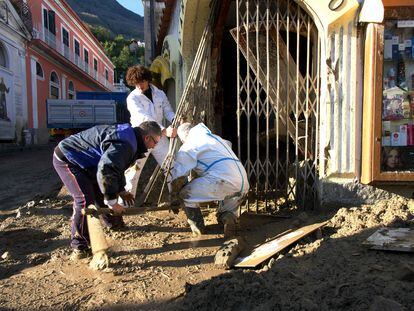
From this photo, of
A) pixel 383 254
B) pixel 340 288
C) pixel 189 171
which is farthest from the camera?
pixel 189 171

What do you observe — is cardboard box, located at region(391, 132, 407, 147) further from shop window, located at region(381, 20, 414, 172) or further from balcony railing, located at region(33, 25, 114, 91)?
balcony railing, located at region(33, 25, 114, 91)

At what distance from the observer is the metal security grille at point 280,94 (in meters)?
4.91

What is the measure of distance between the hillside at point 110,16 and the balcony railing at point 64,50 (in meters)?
30.9

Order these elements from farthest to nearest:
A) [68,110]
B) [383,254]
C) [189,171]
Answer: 1. [68,110]
2. [189,171]
3. [383,254]

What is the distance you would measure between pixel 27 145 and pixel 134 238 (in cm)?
1886

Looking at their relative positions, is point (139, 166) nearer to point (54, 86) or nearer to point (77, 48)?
point (54, 86)

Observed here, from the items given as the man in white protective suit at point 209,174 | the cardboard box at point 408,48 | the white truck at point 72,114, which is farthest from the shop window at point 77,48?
the cardboard box at point 408,48

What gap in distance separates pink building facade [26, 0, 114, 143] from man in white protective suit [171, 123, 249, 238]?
2026cm

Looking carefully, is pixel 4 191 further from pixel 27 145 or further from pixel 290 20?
pixel 27 145

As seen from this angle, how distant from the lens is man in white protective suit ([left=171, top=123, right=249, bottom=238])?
4.18 m

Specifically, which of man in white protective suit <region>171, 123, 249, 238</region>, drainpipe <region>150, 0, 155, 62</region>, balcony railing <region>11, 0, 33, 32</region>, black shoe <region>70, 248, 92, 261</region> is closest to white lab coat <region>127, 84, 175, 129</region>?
man in white protective suit <region>171, 123, 249, 238</region>

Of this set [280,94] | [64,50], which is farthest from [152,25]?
[64,50]

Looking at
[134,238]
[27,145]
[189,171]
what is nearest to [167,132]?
[189,171]

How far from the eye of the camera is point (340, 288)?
8.77 feet
